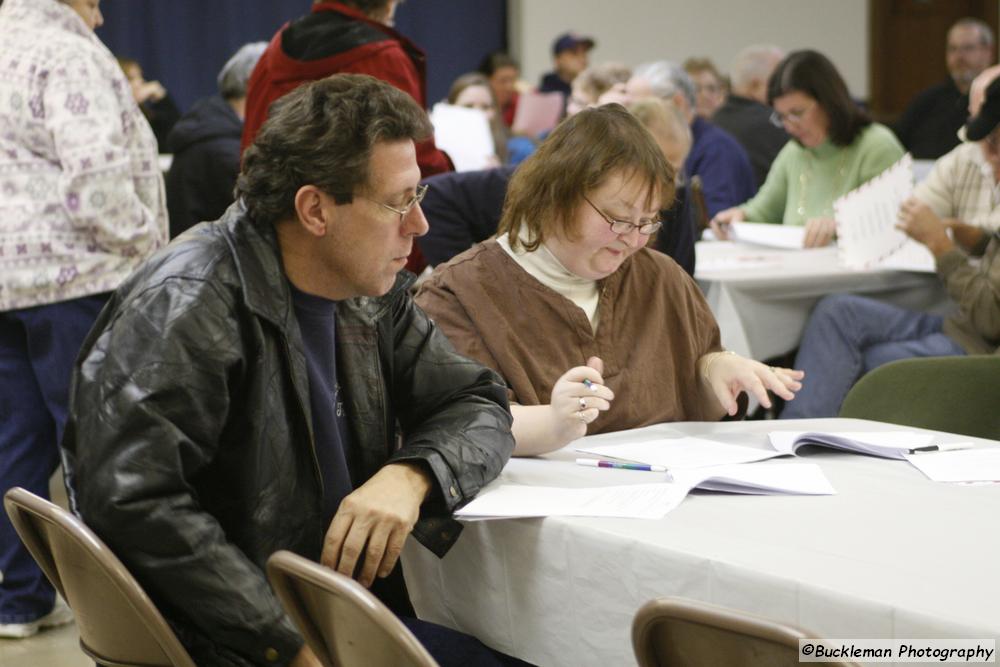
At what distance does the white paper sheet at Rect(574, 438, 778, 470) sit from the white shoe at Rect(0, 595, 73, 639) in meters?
1.68

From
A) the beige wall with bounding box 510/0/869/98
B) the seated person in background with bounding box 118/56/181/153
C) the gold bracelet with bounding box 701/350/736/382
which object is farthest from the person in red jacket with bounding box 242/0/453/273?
the beige wall with bounding box 510/0/869/98

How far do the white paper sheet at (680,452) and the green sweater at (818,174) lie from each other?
2.75m

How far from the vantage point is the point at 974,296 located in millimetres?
3324

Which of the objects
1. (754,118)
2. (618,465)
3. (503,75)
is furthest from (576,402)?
(503,75)

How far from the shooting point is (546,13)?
10.3 m

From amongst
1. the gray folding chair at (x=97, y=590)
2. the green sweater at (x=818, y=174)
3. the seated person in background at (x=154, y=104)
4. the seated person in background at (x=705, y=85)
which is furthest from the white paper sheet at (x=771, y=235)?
the seated person in background at (x=154, y=104)

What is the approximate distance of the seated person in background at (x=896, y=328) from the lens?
3.46 meters

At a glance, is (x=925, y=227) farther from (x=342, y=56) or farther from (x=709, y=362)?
(x=342, y=56)

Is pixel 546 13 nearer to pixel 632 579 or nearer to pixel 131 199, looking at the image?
pixel 131 199

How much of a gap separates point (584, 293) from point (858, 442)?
61cm

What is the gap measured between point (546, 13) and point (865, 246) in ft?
22.6

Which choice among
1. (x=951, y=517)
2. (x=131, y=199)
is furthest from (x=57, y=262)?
(x=951, y=517)

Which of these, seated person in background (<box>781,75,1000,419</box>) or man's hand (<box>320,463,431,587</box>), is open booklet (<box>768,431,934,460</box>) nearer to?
man's hand (<box>320,463,431,587</box>)

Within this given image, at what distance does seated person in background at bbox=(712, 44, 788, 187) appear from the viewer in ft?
20.3
